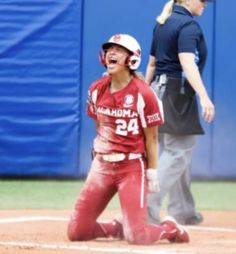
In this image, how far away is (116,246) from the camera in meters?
6.92

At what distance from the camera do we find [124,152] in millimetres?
7074

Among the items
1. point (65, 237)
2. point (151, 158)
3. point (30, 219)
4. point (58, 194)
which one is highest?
point (151, 158)

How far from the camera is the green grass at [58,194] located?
9578 mm

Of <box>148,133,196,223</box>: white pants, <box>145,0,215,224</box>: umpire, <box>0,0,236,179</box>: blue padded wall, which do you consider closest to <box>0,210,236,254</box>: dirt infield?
<box>148,133,196,223</box>: white pants

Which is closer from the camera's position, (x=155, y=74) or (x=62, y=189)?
(x=155, y=74)

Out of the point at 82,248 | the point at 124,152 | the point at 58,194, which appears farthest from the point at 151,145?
the point at 58,194

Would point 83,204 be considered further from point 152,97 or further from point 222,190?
point 222,190

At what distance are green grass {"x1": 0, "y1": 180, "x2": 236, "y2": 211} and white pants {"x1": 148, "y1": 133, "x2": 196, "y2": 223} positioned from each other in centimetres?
→ 117

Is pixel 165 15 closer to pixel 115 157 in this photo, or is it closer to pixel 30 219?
pixel 115 157

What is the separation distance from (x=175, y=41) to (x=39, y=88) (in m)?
3.52

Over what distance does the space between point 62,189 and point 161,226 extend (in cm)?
364

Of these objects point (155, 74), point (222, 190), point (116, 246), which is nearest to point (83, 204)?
point (116, 246)

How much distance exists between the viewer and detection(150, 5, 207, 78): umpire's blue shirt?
25.9 ft

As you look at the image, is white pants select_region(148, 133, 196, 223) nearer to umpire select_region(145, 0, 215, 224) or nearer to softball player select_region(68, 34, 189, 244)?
umpire select_region(145, 0, 215, 224)
